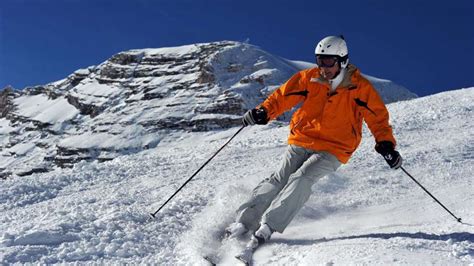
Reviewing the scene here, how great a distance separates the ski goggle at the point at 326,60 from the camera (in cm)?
504

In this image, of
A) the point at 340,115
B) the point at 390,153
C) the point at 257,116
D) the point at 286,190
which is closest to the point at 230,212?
the point at 286,190

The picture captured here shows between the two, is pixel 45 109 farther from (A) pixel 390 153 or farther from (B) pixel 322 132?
(A) pixel 390 153

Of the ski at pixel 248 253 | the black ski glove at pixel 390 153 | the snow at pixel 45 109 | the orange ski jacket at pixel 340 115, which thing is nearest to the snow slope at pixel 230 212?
the ski at pixel 248 253

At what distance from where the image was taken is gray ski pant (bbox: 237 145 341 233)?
15.2 ft

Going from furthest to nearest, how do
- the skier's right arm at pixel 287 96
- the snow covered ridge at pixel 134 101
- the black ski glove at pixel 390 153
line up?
the snow covered ridge at pixel 134 101 < the skier's right arm at pixel 287 96 < the black ski glove at pixel 390 153

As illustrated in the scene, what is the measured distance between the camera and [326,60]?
5.07 meters

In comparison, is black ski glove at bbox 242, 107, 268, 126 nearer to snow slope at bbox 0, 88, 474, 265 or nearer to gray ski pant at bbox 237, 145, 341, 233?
gray ski pant at bbox 237, 145, 341, 233

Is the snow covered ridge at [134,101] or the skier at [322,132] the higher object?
the skier at [322,132]

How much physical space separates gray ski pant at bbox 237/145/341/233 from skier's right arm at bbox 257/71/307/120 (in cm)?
47

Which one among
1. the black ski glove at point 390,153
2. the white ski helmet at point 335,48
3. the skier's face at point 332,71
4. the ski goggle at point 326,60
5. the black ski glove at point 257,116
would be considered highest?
the white ski helmet at point 335,48

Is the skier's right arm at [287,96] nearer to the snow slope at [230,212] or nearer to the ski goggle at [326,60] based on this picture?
the ski goggle at [326,60]

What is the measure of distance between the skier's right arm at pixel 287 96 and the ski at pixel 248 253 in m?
1.49

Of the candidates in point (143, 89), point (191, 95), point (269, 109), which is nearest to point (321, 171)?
point (269, 109)

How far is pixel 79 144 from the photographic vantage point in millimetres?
123688
